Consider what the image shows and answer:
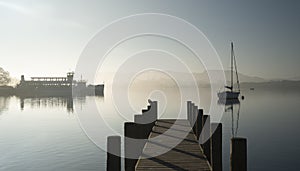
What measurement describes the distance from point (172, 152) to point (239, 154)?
5.44 meters

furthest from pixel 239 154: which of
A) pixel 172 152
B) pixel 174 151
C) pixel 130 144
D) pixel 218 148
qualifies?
pixel 174 151

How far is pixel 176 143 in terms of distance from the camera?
A: 13.2 meters

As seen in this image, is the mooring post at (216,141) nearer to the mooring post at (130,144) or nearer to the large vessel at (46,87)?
the mooring post at (130,144)

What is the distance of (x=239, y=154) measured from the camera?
20.8 ft

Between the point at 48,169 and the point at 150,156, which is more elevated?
the point at 150,156

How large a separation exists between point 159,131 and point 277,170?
928cm

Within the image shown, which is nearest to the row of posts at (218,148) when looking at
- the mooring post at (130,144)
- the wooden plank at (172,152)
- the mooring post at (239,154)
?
the mooring post at (239,154)

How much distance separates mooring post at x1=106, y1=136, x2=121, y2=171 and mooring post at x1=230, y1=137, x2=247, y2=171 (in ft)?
8.16

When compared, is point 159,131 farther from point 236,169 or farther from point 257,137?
point 257,137

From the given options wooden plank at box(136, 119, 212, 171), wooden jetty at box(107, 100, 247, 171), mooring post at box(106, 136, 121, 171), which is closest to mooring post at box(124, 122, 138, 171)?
wooden jetty at box(107, 100, 247, 171)

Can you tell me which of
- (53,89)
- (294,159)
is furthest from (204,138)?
(53,89)

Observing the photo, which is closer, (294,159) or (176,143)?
(176,143)

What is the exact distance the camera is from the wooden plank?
9.70 metres

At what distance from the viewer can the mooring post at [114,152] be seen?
6.43 metres
